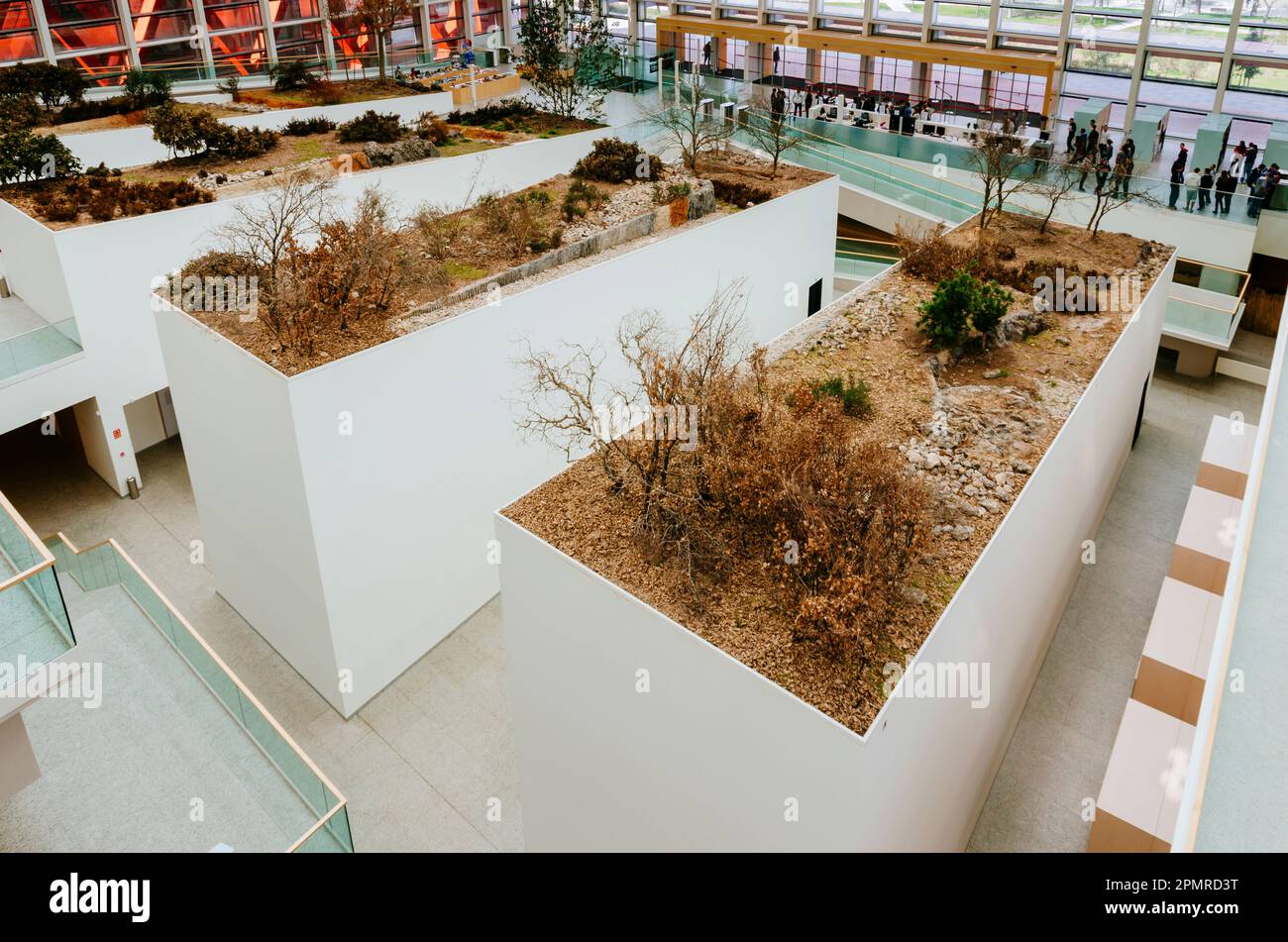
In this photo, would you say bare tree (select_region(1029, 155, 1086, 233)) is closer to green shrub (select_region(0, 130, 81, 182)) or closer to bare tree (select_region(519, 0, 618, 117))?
bare tree (select_region(519, 0, 618, 117))

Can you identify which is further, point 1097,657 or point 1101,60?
point 1101,60

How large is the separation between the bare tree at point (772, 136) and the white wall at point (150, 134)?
747 centimetres

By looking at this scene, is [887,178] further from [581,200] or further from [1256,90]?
[1256,90]

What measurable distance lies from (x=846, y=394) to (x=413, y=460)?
4474 millimetres

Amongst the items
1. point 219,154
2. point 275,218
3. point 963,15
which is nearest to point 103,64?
point 219,154

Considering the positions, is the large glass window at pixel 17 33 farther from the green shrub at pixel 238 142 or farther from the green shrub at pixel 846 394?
the green shrub at pixel 846 394

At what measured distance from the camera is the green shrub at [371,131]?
1675 cm

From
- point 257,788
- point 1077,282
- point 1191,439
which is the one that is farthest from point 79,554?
point 1191,439

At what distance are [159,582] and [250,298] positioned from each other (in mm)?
4197

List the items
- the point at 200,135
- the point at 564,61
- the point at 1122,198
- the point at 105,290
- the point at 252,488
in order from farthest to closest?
the point at 564,61 < the point at 1122,198 < the point at 200,135 < the point at 105,290 < the point at 252,488

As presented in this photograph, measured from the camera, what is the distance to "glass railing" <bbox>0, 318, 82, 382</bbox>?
1145 centimetres

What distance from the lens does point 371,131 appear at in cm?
1689

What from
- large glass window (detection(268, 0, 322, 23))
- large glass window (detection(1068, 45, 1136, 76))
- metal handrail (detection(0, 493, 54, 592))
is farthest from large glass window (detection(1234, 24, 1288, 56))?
large glass window (detection(268, 0, 322, 23))
